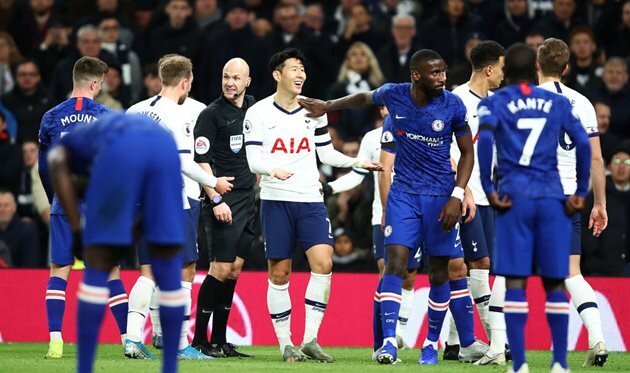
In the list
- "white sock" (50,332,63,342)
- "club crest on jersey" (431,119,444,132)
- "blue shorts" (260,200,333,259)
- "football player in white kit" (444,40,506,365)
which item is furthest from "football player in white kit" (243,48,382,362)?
"white sock" (50,332,63,342)

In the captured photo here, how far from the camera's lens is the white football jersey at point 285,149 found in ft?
36.5

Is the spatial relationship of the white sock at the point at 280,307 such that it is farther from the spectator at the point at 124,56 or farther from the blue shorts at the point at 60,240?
the spectator at the point at 124,56

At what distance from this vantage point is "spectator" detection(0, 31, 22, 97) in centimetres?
1814

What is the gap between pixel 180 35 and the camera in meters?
18.3

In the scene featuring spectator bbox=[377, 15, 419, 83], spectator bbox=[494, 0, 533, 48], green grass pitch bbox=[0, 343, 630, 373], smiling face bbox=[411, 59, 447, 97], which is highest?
spectator bbox=[494, 0, 533, 48]

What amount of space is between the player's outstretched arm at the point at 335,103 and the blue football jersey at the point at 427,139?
353 millimetres

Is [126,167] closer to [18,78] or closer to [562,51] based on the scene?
[562,51]

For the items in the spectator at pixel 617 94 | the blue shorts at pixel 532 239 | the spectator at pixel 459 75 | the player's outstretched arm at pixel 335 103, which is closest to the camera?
the blue shorts at pixel 532 239

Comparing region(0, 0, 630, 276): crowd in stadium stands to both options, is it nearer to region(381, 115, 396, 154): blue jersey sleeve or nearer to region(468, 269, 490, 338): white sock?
region(468, 269, 490, 338): white sock

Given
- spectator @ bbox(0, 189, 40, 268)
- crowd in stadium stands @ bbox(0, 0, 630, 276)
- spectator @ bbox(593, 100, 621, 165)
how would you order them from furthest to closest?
crowd in stadium stands @ bbox(0, 0, 630, 276)
spectator @ bbox(593, 100, 621, 165)
spectator @ bbox(0, 189, 40, 268)

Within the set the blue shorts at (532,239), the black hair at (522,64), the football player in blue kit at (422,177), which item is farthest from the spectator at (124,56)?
the blue shorts at (532,239)

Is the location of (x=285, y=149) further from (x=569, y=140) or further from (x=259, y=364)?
(x=569, y=140)

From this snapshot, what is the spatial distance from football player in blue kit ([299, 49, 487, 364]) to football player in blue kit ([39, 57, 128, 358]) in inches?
102

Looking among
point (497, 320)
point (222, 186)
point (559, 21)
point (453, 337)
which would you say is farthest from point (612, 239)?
point (222, 186)
